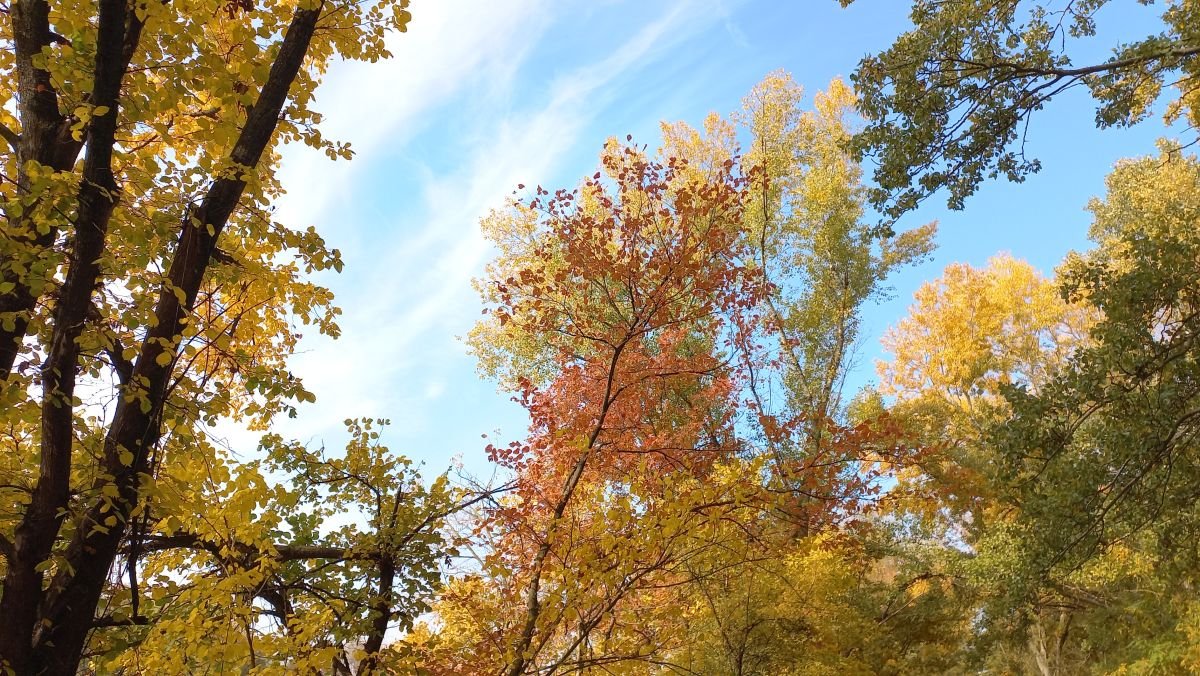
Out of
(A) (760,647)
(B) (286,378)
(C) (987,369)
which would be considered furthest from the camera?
(C) (987,369)

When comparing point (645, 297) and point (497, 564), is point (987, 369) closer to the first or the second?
point (645, 297)

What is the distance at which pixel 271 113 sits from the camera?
3082 mm

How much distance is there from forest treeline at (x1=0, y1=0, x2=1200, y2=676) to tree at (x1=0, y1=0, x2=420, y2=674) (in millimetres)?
14

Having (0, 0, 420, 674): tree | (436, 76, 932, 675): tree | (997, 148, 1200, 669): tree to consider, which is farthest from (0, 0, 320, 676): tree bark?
(997, 148, 1200, 669): tree

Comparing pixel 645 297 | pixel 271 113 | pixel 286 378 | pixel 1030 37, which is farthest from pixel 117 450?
pixel 1030 37

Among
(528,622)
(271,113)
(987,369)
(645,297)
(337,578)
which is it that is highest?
(987,369)

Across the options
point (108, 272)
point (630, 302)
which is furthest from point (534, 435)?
point (108, 272)

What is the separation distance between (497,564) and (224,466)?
1602 mm

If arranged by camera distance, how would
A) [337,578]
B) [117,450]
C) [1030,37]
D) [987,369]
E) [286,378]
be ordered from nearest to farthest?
[117,450]
[286,378]
[337,578]
[1030,37]
[987,369]

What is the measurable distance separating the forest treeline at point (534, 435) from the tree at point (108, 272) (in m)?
0.01

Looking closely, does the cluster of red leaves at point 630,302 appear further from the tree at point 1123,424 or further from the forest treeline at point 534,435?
the tree at point 1123,424

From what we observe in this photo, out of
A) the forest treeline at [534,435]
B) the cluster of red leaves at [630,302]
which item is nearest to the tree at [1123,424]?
the forest treeline at [534,435]

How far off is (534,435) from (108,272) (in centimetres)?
456

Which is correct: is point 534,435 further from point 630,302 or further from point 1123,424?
point 1123,424
